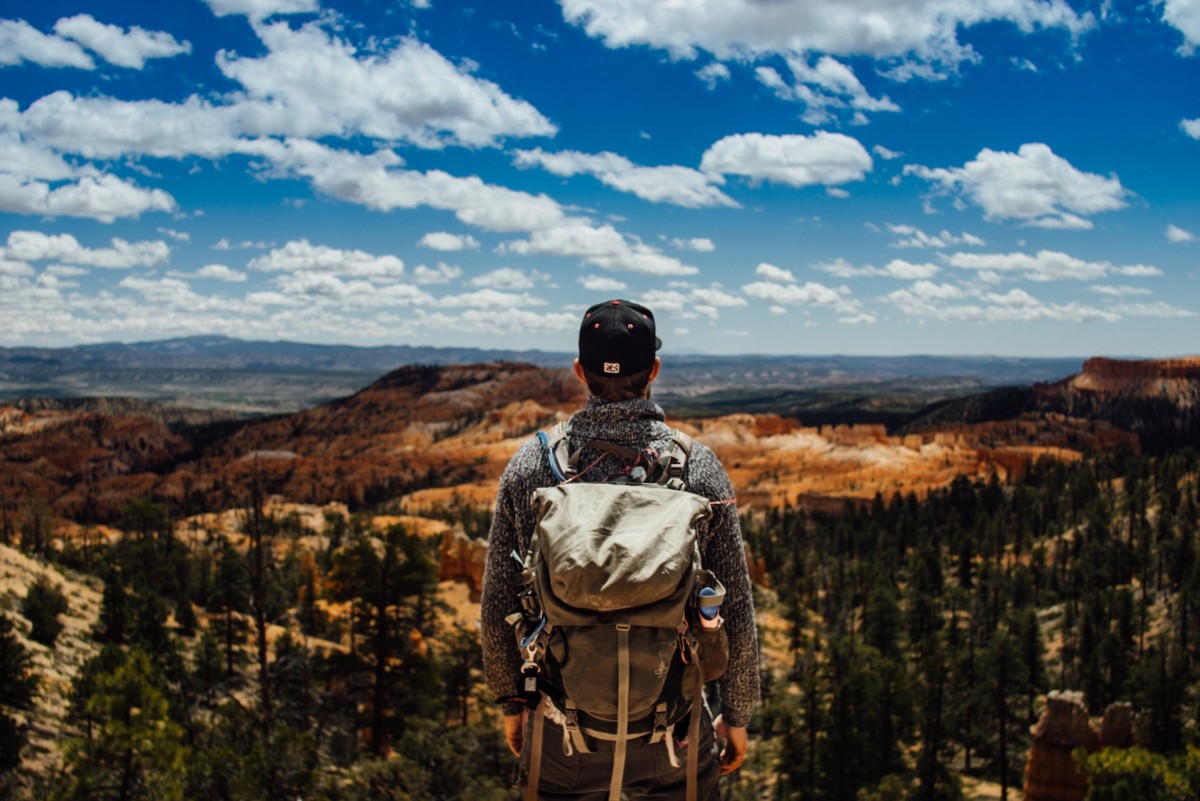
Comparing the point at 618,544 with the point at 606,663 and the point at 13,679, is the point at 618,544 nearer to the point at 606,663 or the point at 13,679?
the point at 606,663

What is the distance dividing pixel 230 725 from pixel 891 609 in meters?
45.5

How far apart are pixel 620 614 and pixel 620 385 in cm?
101

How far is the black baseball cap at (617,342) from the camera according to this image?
135 inches

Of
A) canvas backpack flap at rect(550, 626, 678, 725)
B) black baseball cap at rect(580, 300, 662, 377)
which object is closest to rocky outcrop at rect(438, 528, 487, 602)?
black baseball cap at rect(580, 300, 662, 377)

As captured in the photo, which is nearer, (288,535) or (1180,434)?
(288,535)

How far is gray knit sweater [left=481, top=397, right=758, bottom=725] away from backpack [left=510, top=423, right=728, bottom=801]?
0.19 m

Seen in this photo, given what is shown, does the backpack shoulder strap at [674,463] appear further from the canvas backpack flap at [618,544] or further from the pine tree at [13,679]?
the pine tree at [13,679]

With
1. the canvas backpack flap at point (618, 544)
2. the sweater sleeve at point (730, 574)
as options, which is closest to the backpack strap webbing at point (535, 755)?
the canvas backpack flap at point (618, 544)

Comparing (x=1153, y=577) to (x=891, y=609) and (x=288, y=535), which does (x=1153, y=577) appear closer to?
(x=891, y=609)

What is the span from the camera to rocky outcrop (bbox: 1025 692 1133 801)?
3328 cm

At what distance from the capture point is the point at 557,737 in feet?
10.6

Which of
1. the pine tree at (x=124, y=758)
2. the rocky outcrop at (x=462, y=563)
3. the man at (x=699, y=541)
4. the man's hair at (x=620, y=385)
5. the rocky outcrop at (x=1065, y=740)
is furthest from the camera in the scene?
the rocky outcrop at (x=462, y=563)

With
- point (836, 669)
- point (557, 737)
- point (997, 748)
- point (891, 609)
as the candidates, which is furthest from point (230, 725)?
point (891, 609)

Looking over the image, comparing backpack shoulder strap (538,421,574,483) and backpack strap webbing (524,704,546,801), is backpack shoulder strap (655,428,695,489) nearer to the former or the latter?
backpack shoulder strap (538,421,574,483)
